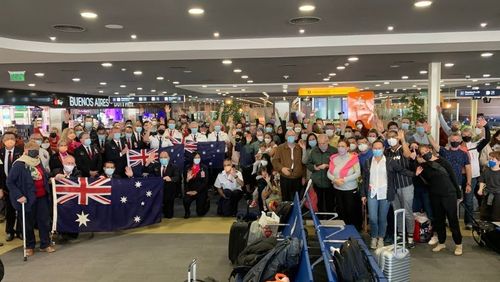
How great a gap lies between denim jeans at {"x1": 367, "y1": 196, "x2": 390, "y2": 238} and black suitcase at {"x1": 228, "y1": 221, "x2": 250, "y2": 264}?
1989 mm

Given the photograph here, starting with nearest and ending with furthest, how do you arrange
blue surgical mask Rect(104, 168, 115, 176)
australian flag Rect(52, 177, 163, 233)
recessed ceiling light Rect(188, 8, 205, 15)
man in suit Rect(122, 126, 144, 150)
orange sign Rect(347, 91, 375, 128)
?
australian flag Rect(52, 177, 163, 233) → recessed ceiling light Rect(188, 8, 205, 15) → blue surgical mask Rect(104, 168, 115, 176) → man in suit Rect(122, 126, 144, 150) → orange sign Rect(347, 91, 375, 128)

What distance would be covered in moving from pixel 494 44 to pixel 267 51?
17.8ft

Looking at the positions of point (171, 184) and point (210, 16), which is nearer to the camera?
point (210, 16)

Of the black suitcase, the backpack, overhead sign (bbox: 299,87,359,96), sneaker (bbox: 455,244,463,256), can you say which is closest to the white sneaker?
sneaker (bbox: 455,244,463,256)

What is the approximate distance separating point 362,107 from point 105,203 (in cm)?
1024

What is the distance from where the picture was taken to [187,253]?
698 cm

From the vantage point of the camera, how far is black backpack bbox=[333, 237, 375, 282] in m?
4.01

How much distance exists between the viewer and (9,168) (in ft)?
24.9

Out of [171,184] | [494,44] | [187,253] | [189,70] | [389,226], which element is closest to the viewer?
[187,253]

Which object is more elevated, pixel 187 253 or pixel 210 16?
pixel 210 16

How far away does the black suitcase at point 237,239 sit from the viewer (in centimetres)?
632

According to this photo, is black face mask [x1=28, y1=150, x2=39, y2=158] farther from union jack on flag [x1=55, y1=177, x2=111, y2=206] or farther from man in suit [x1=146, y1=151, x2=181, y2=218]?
man in suit [x1=146, y1=151, x2=181, y2=218]

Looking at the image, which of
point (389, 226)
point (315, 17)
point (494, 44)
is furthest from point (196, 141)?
point (494, 44)

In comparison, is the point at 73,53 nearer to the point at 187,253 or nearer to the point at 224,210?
the point at 224,210
